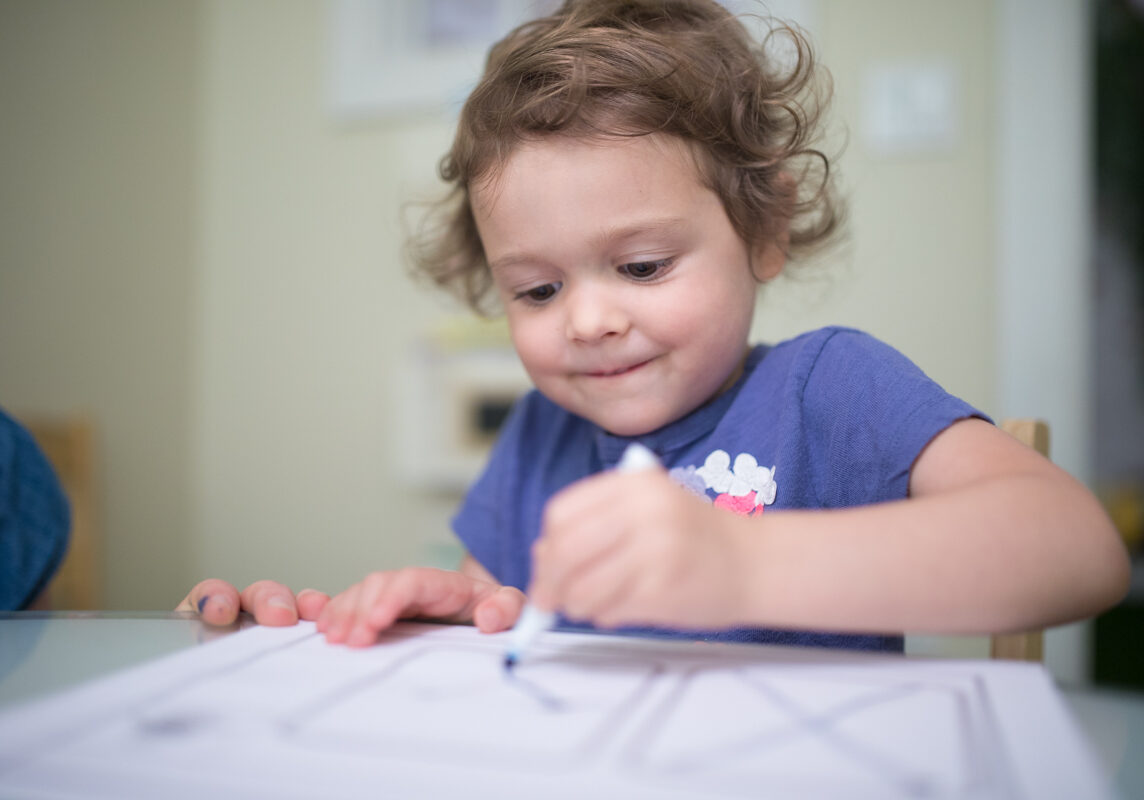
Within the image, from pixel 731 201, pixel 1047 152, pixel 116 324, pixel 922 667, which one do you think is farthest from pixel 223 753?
pixel 116 324

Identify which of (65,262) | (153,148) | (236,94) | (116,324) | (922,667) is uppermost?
(236,94)

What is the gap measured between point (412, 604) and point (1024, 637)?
0.40 meters

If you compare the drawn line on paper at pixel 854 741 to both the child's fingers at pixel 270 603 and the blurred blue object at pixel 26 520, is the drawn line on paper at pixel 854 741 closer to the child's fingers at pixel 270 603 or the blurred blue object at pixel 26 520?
the child's fingers at pixel 270 603

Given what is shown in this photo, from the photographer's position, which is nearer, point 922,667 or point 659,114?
A: point 922,667

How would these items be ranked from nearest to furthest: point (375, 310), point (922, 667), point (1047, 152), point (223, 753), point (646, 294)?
point (223, 753)
point (922, 667)
point (646, 294)
point (1047, 152)
point (375, 310)

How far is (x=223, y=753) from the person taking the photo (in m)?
0.29

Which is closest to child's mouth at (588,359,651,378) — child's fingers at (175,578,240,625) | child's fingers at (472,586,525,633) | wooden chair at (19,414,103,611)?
child's fingers at (472,586,525,633)

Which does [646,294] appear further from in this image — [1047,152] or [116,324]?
[116,324]

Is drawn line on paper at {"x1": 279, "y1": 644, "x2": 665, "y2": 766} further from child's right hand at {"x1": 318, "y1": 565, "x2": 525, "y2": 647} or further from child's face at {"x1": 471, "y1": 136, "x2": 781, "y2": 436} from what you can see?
child's face at {"x1": 471, "y1": 136, "x2": 781, "y2": 436}

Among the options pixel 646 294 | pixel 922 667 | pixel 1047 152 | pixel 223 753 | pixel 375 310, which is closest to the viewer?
pixel 223 753

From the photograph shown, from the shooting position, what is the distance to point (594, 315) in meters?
0.64

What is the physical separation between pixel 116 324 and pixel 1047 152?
176cm

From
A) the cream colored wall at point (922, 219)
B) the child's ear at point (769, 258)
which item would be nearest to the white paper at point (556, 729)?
the child's ear at point (769, 258)

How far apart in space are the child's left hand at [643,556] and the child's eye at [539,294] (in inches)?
13.3
